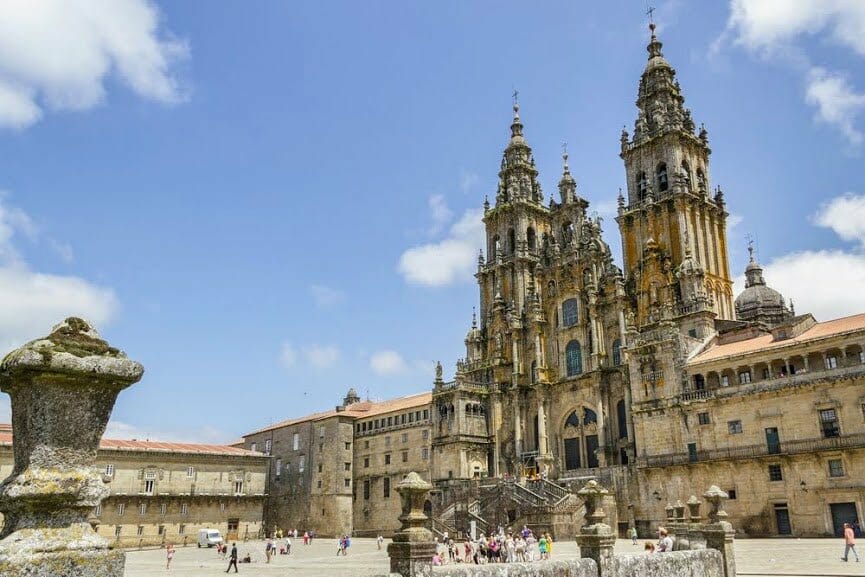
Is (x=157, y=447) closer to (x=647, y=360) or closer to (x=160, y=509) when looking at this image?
(x=160, y=509)

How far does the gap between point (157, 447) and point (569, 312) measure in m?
39.8

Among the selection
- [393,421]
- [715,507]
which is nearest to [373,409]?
[393,421]

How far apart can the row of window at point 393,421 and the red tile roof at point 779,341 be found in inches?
1113

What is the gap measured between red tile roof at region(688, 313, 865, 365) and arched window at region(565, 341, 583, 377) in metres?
12.5

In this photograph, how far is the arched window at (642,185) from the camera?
194 feet

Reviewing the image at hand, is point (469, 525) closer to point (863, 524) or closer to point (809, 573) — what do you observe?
point (863, 524)

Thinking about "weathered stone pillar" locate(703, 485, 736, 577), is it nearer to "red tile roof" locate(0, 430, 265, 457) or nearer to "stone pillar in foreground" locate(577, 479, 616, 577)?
"stone pillar in foreground" locate(577, 479, 616, 577)

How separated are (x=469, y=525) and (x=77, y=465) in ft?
154

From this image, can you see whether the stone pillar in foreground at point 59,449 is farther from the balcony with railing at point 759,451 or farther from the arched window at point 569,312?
the arched window at point 569,312

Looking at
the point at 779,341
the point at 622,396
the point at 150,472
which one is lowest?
the point at 150,472

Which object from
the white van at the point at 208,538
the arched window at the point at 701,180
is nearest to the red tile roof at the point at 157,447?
the white van at the point at 208,538

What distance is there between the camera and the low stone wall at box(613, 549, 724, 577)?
47.4 feet

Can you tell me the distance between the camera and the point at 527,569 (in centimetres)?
1214

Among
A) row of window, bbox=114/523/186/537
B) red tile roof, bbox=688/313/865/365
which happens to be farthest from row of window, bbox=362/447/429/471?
red tile roof, bbox=688/313/865/365
